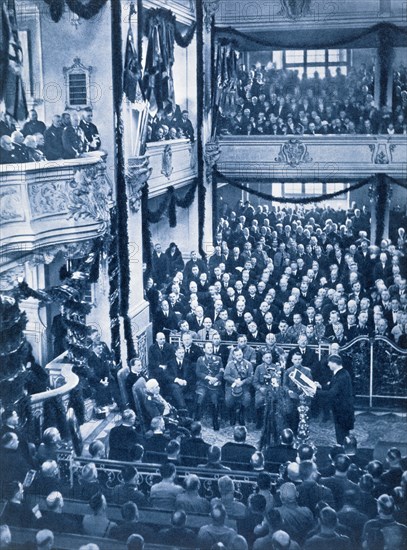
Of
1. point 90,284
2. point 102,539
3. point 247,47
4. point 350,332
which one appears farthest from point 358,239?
point 102,539

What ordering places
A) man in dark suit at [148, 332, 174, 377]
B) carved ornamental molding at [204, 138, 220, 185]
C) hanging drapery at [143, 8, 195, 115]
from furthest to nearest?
1. carved ornamental molding at [204, 138, 220, 185]
2. hanging drapery at [143, 8, 195, 115]
3. man in dark suit at [148, 332, 174, 377]

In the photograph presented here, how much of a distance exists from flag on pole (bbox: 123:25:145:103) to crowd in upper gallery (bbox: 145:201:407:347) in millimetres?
3373

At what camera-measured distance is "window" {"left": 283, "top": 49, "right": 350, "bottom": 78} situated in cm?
1756

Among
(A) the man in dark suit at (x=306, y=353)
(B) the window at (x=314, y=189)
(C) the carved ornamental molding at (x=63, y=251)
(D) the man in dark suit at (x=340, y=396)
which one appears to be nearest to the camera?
(D) the man in dark suit at (x=340, y=396)

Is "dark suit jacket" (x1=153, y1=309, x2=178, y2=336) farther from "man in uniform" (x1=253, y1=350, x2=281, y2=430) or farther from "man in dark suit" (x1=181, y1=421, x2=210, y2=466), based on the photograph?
"man in dark suit" (x1=181, y1=421, x2=210, y2=466)

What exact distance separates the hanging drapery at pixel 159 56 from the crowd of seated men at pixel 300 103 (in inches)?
99.4

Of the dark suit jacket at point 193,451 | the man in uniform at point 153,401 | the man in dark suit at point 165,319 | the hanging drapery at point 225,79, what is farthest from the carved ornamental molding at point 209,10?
the dark suit jacket at point 193,451

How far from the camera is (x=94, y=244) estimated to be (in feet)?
37.3

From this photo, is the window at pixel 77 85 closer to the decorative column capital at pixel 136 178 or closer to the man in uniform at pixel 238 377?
the decorative column capital at pixel 136 178

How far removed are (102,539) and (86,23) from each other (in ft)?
26.1

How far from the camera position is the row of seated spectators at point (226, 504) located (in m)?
6.43

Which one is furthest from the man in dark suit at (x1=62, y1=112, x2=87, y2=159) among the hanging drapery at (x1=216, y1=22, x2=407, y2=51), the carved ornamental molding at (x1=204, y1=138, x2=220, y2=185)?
the carved ornamental molding at (x1=204, y1=138, x2=220, y2=185)

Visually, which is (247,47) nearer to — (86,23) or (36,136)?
(86,23)

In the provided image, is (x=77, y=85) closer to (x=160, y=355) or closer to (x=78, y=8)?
(x=78, y=8)
